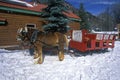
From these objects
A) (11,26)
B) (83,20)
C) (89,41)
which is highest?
(11,26)

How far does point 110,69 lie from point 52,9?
327 inches

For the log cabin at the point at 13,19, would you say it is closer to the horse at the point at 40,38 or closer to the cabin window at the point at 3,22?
the cabin window at the point at 3,22

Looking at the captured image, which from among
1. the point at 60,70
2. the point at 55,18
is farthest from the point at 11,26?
the point at 60,70

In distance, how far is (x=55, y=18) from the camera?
14172 mm

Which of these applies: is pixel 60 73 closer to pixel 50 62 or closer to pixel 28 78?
pixel 28 78

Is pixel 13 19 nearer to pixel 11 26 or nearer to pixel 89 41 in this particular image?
pixel 11 26

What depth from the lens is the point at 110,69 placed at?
24.3ft

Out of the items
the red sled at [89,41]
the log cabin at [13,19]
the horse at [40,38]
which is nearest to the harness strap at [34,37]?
the horse at [40,38]

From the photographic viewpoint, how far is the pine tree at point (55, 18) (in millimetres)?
14211

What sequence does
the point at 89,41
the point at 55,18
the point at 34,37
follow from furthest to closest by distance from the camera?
the point at 55,18
the point at 89,41
the point at 34,37

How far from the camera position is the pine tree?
1421 cm

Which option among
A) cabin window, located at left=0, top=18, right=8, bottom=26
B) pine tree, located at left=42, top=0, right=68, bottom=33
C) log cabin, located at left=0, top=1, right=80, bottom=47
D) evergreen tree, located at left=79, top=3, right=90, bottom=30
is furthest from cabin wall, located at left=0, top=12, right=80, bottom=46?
evergreen tree, located at left=79, top=3, right=90, bottom=30

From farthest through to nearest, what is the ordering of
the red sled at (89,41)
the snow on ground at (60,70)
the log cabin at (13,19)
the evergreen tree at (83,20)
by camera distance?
the evergreen tree at (83,20)
the log cabin at (13,19)
the red sled at (89,41)
the snow on ground at (60,70)

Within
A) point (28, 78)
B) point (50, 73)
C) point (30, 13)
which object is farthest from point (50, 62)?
point (30, 13)
